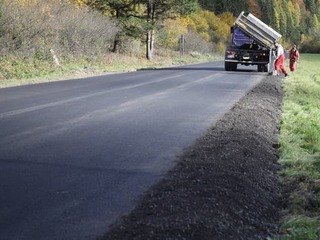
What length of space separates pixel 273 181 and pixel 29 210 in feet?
10.6

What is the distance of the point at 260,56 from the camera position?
28281mm

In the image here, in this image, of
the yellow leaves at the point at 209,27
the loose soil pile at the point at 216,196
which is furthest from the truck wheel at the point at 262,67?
the yellow leaves at the point at 209,27

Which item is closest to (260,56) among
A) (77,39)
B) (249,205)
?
(77,39)

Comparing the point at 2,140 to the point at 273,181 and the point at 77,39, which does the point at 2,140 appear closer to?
the point at 273,181

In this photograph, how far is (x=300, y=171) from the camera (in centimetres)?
684

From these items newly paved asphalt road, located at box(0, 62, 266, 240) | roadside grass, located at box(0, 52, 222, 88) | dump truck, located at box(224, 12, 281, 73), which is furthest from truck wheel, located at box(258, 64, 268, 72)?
newly paved asphalt road, located at box(0, 62, 266, 240)

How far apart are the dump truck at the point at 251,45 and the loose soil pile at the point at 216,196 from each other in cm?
2003

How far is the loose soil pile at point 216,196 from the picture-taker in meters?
4.44

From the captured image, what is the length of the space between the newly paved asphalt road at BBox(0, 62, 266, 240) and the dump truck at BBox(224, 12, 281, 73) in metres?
14.7

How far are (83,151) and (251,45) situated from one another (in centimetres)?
2393

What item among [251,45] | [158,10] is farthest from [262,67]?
[158,10]

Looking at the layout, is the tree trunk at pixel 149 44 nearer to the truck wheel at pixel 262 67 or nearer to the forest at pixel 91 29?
the forest at pixel 91 29

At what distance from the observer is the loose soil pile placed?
4.44 meters

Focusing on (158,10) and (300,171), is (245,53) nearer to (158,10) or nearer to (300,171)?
(158,10)
